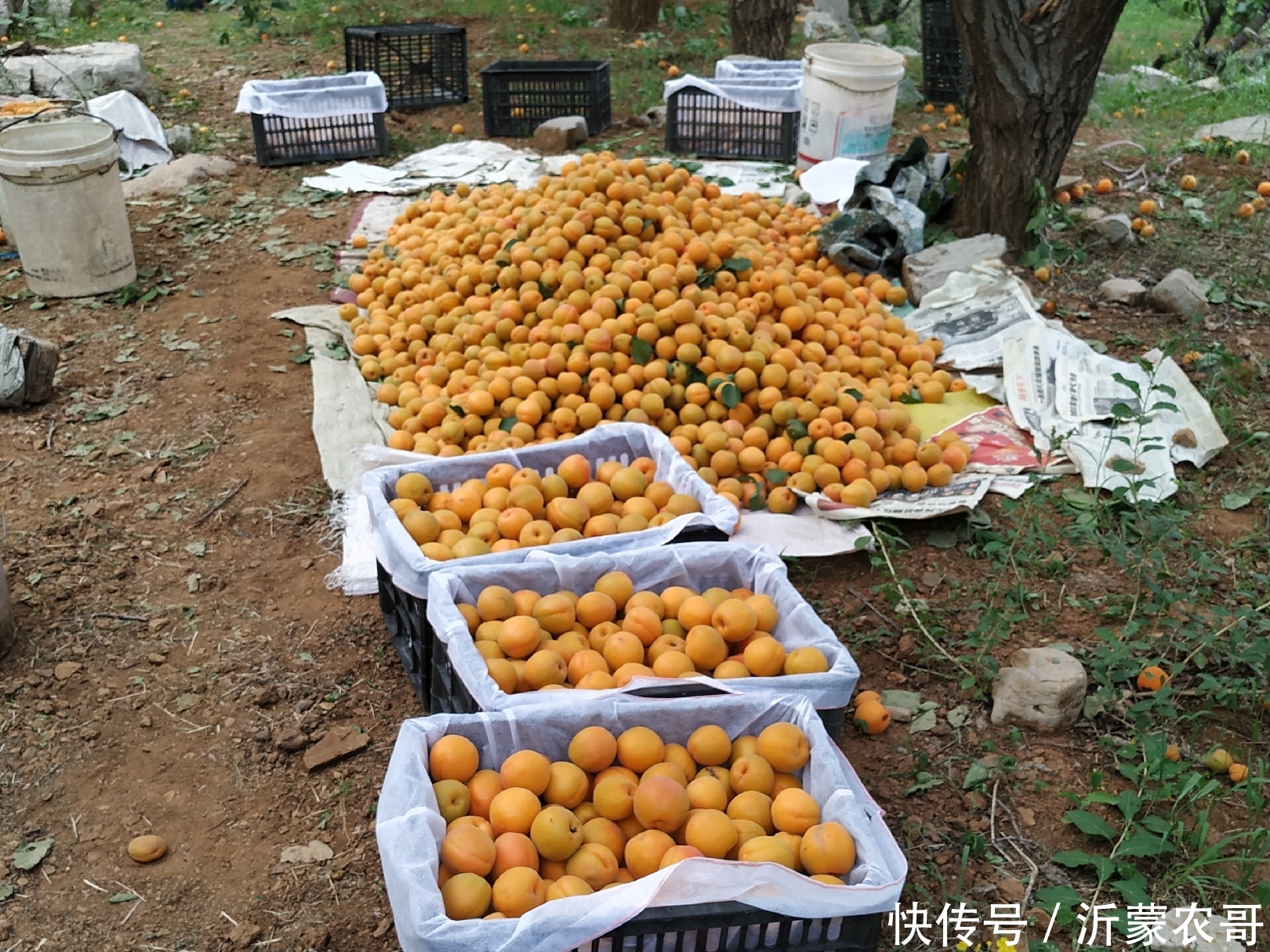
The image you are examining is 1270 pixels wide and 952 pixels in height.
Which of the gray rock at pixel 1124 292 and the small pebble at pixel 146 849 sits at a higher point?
the gray rock at pixel 1124 292

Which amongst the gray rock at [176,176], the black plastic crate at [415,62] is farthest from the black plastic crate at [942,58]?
the gray rock at [176,176]

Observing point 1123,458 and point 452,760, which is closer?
point 452,760

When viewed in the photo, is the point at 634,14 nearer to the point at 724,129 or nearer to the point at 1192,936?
the point at 724,129

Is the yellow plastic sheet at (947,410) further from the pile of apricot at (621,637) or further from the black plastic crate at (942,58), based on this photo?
the black plastic crate at (942,58)

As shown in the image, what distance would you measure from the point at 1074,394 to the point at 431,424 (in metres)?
2.89

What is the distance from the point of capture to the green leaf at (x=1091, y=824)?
8.79ft

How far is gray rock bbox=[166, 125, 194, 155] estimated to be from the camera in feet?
27.8

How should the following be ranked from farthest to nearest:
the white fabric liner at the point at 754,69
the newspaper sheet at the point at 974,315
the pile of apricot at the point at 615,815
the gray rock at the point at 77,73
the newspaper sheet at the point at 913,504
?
the gray rock at the point at 77,73 < the white fabric liner at the point at 754,69 < the newspaper sheet at the point at 974,315 < the newspaper sheet at the point at 913,504 < the pile of apricot at the point at 615,815

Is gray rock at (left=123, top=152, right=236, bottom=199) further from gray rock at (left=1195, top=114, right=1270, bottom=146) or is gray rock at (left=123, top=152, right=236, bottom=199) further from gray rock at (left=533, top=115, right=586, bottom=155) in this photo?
gray rock at (left=1195, top=114, right=1270, bottom=146)

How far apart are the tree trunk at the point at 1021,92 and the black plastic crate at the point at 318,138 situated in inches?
182

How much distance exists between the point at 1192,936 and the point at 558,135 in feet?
24.3

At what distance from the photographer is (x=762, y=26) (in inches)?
386

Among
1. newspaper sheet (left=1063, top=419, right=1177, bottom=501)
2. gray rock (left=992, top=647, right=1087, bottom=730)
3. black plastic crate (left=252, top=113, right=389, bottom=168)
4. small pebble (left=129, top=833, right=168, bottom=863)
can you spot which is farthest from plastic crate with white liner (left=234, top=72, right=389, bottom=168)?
gray rock (left=992, top=647, right=1087, bottom=730)

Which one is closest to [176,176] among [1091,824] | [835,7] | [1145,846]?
[1091,824]
